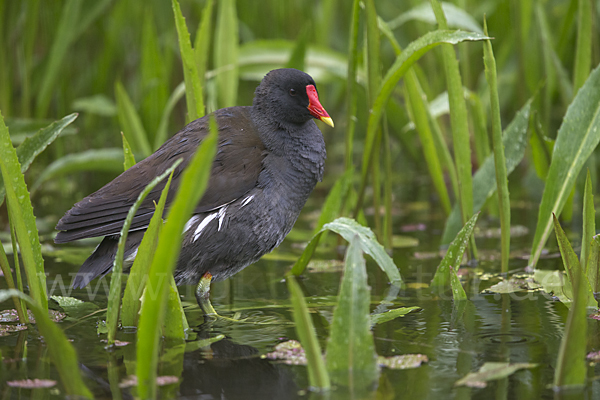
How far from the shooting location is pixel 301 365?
6.84ft

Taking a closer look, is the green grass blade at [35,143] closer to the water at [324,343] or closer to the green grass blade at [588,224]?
the water at [324,343]

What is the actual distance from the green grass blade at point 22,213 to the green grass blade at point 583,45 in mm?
2540

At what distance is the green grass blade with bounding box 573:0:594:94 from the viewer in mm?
3311

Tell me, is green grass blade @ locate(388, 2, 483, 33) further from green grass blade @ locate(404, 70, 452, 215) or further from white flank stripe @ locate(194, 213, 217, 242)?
white flank stripe @ locate(194, 213, 217, 242)

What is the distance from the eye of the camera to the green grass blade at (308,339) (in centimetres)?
160

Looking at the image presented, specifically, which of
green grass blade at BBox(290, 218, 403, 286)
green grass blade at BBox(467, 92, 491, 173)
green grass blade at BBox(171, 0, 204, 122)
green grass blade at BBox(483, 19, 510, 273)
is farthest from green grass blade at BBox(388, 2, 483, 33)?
green grass blade at BBox(290, 218, 403, 286)

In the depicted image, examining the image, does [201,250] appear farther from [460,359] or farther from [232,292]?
[460,359]

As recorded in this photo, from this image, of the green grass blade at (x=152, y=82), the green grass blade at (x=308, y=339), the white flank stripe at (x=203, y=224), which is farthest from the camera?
the green grass blade at (x=152, y=82)

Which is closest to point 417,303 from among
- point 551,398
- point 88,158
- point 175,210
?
point 551,398

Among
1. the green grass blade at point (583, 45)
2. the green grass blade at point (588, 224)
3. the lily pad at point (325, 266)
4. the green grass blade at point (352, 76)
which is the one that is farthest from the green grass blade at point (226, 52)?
the green grass blade at point (588, 224)

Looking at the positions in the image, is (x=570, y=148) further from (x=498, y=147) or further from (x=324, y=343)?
(x=324, y=343)

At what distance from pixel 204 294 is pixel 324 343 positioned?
695 mm

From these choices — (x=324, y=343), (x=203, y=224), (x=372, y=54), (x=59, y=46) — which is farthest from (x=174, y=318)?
(x=59, y=46)

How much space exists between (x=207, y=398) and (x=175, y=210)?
640 mm
